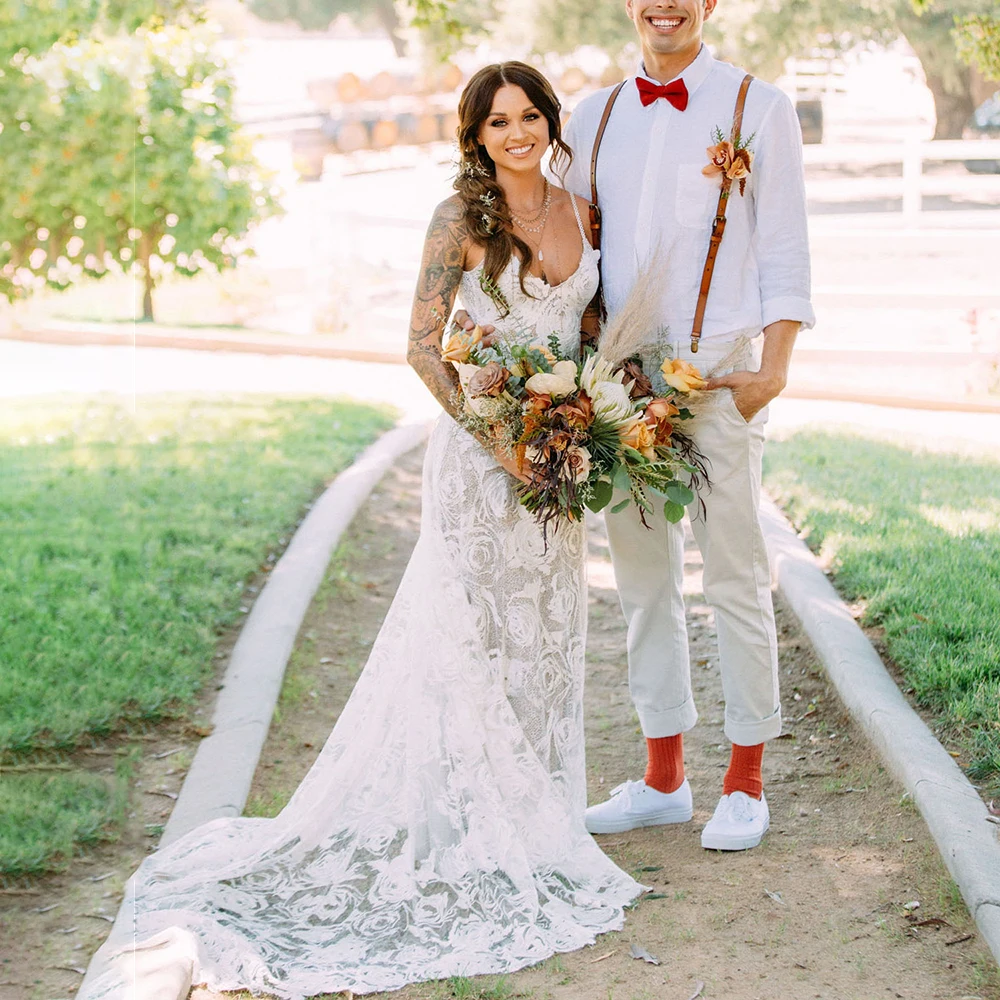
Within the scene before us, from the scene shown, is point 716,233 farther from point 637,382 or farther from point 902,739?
point 902,739

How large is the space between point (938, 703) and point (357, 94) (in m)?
35.1

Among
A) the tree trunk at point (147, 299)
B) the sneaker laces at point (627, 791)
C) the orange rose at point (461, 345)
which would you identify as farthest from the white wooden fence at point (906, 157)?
the orange rose at point (461, 345)

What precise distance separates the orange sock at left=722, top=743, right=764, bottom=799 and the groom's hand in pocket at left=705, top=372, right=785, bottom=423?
1057 mm

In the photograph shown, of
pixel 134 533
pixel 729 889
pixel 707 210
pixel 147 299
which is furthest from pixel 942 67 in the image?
pixel 729 889

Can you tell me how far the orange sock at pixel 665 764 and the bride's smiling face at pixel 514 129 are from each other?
1810mm

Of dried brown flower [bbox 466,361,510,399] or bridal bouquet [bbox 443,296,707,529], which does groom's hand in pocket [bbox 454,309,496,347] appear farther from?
dried brown flower [bbox 466,361,510,399]

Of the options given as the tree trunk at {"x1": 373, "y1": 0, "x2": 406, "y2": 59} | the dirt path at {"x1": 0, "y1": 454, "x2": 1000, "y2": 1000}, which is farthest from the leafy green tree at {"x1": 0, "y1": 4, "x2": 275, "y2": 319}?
the tree trunk at {"x1": 373, "y1": 0, "x2": 406, "y2": 59}

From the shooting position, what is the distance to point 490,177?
138 inches

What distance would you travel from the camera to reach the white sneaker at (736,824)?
3.69 meters

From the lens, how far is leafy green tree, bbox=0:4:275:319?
1057 centimetres

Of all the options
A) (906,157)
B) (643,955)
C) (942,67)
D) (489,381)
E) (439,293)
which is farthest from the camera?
(942,67)

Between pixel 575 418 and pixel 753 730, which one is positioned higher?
pixel 575 418

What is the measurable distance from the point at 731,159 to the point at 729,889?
2.03 metres

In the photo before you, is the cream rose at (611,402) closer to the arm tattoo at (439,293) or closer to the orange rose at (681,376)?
the orange rose at (681,376)
